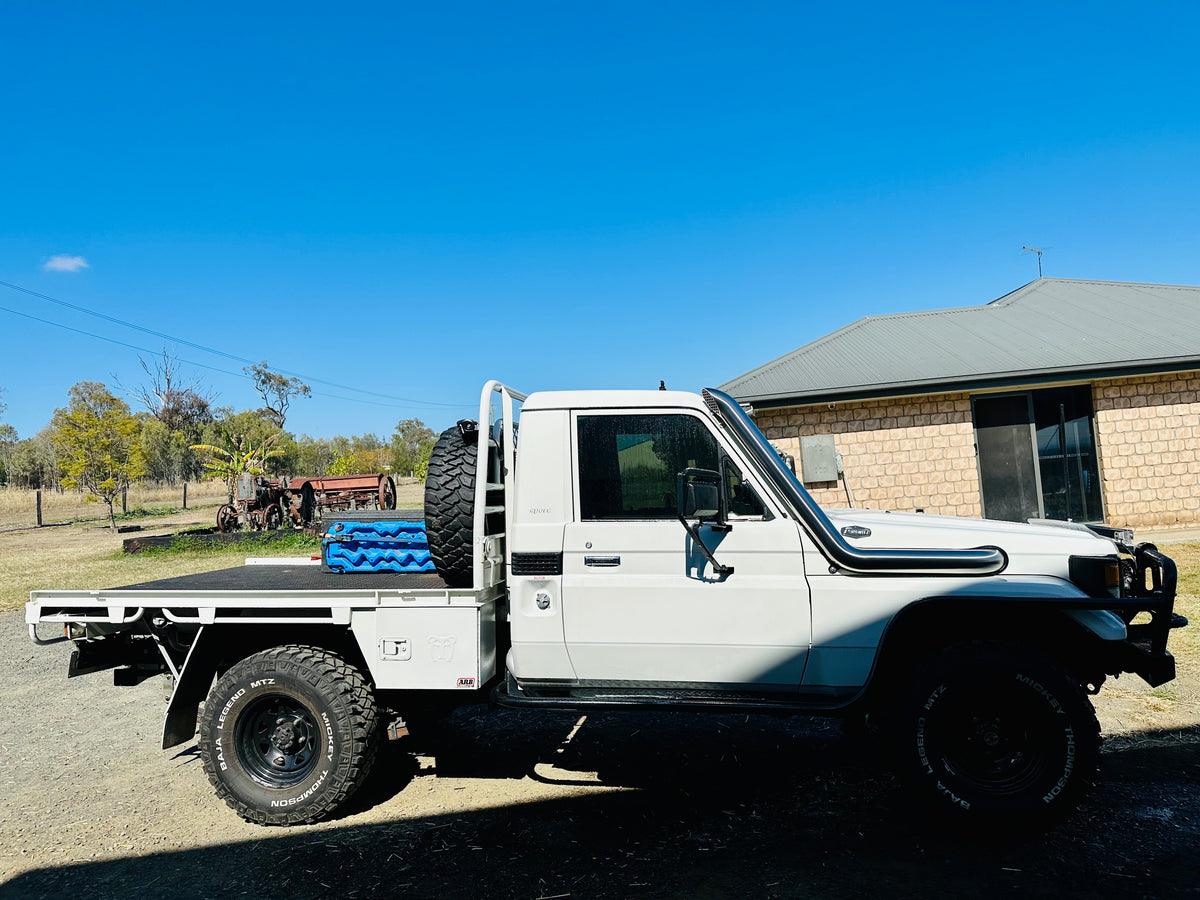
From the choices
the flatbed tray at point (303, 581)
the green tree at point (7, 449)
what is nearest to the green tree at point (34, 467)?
the green tree at point (7, 449)

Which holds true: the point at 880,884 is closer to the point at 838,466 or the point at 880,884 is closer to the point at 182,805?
the point at 182,805

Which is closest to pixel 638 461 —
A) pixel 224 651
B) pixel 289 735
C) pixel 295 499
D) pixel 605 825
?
pixel 605 825

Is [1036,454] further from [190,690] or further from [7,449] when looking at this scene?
[7,449]

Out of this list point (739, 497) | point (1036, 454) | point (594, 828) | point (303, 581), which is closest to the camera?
point (739, 497)

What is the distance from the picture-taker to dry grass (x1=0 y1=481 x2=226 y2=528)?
34375 millimetres

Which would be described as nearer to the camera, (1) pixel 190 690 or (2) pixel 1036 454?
(1) pixel 190 690

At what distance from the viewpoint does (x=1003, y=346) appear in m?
13.2

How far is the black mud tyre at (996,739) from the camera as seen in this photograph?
343 cm

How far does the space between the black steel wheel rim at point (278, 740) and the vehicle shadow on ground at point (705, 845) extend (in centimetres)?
29

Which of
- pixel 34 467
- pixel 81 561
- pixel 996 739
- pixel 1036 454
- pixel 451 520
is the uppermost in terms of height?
pixel 34 467

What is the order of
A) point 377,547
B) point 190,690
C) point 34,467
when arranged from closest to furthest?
point 190,690, point 377,547, point 34,467

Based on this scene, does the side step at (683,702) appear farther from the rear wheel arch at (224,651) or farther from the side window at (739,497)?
the rear wheel arch at (224,651)

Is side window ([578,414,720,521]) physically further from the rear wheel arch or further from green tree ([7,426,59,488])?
green tree ([7,426,59,488])

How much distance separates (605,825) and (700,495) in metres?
1.81
